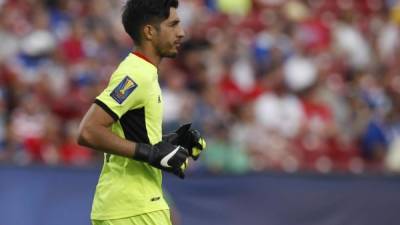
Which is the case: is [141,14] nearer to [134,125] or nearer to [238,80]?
[134,125]

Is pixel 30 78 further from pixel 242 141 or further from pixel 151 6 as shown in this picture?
pixel 151 6

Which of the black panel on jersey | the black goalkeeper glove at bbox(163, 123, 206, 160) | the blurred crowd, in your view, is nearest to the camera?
the black panel on jersey

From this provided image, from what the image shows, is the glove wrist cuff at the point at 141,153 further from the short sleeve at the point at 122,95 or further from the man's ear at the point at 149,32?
the man's ear at the point at 149,32

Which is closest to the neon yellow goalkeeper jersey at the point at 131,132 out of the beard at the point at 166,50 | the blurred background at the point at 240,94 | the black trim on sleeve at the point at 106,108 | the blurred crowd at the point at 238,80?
the black trim on sleeve at the point at 106,108

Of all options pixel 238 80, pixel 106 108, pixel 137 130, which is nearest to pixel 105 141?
pixel 106 108

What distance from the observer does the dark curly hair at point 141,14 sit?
5.27 meters

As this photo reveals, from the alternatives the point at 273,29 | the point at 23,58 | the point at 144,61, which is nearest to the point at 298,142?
the point at 273,29

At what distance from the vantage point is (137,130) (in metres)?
5.22

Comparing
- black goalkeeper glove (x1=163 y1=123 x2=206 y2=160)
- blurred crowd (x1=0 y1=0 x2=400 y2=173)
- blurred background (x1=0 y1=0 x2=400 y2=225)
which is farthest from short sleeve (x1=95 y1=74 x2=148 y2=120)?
blurred crowd (x1=0 y1=0 x2=400 y2=173)

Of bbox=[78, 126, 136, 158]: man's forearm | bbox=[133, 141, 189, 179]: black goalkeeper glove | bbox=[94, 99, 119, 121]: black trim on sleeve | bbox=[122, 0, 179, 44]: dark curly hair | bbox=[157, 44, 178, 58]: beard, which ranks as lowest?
bbox=[133, 141, 189, 179]: black goalkeeper glove

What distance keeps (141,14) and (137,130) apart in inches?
24.6

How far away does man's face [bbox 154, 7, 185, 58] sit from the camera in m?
5.31

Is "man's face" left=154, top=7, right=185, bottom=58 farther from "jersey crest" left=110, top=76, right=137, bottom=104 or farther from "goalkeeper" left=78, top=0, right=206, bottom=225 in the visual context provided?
"jersey crest" left=110, top=76, right=137, bottom=104

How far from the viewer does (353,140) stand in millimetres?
10906
